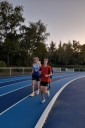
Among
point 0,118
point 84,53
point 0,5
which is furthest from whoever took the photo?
point 84,53

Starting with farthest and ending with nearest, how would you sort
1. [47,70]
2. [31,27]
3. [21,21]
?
[31,27]
[21,21]
[47,70]

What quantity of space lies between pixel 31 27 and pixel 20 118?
40645mm

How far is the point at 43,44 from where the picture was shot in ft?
144

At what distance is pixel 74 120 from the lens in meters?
3.96

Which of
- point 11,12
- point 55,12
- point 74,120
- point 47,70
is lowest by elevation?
point 74,120

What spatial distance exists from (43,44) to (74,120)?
40.7m

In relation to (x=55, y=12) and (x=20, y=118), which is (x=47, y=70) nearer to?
(x=20, y=118)

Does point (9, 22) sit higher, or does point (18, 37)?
point (9, 22)

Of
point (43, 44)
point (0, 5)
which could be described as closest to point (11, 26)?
point (0, 5)

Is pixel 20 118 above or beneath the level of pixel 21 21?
beneath

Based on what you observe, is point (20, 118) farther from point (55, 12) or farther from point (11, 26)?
point (11, 26)

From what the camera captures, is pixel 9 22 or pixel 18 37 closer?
pixel 9 22

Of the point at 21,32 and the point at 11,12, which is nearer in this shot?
the point at 11,12

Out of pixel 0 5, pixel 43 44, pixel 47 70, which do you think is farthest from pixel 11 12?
pixel 47 70
